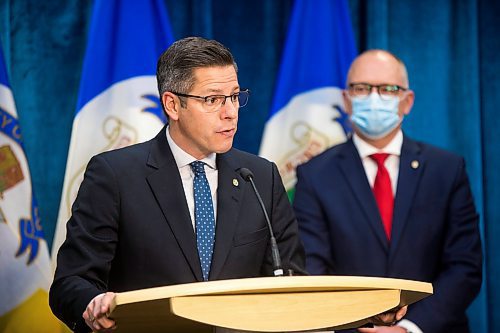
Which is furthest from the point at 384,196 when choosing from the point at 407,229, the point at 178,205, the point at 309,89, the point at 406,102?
the point at 178,205

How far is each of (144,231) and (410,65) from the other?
2.64m

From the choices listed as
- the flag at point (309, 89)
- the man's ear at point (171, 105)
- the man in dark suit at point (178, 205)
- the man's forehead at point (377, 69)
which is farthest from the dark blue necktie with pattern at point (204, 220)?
the flag at point (309, 89)

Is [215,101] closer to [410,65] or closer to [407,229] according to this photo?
[407,229]

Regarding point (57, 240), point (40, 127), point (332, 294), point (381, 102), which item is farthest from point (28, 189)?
point (332, 294)

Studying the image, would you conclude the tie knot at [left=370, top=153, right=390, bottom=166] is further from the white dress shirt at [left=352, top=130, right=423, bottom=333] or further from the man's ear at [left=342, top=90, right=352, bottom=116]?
the man's ear at [left=342, top=90, right=352, bottom=116]

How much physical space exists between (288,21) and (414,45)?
2.36 feet

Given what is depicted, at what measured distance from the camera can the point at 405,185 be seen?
3.86 meters

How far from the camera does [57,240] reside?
3984 mm

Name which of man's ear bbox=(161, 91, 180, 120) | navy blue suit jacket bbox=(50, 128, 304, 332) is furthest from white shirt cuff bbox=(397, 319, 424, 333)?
man's ear bbox=(161, 91, 180, 120)

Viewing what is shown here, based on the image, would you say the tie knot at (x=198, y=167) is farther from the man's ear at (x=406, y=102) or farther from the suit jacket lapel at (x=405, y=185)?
the man's ear at (x=406, y=102)

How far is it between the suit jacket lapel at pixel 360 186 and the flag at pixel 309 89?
0.53 metres

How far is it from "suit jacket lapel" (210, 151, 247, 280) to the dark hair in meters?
0.29

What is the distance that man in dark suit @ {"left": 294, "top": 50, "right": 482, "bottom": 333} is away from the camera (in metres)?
3.78

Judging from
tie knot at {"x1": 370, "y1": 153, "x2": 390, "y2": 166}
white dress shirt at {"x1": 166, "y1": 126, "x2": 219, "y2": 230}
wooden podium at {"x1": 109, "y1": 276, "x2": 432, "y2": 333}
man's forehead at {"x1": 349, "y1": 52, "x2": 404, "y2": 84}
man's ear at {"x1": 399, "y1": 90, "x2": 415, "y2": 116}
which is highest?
man's forehead at {"x1": 349, "y1": 52, "x2": 404, "y2": 84}
